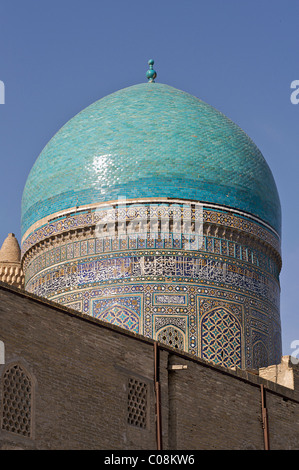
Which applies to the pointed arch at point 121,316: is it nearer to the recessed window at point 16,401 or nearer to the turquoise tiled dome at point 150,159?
the turquoise tiled dome at point 150,159

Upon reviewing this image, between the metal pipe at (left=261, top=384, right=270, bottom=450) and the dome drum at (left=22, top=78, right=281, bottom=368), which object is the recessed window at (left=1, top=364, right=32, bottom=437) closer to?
the metal pipe at (left=261, top=384, right=270, bottom=450)

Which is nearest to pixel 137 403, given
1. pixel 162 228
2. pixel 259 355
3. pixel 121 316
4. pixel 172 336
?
pixel 172 336

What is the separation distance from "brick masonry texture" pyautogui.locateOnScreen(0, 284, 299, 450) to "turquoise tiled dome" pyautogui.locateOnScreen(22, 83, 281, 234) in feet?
11.4

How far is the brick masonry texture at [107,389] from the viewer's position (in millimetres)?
10305

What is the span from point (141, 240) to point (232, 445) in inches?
143

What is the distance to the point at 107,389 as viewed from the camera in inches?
434

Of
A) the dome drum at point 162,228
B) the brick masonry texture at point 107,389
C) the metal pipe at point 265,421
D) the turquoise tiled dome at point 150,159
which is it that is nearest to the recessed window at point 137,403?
the brick masonry texture at point 107,389

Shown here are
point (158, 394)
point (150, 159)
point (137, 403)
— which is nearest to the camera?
point (137, 403)

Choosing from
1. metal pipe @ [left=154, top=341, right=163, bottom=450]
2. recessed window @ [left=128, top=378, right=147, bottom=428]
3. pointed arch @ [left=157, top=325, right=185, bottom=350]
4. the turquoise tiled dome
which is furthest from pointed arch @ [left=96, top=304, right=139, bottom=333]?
recessed window @ [left=128, top=378, right=147, bottom=428]

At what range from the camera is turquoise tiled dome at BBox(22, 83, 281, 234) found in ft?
50.1

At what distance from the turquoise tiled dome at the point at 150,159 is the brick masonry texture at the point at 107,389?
3.47 meters

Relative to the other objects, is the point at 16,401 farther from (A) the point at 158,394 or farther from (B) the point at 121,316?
(B) the point at 121,316

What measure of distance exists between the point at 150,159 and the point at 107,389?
16.3ft

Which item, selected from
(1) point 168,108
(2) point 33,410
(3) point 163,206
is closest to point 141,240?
(3) point 163,206
